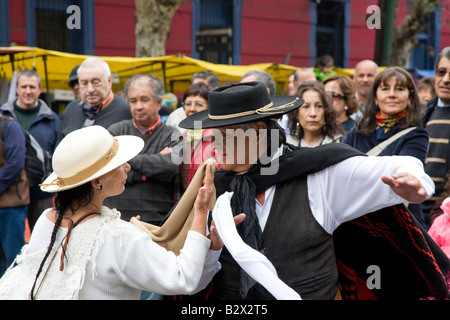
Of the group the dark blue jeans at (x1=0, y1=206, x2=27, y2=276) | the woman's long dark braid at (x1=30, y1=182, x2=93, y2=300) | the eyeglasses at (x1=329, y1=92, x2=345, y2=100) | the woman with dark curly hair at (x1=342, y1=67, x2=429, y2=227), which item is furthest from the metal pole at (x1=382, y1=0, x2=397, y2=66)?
the woman's long dark braid at (x1=30, y1=182, x2=93, y2=300)

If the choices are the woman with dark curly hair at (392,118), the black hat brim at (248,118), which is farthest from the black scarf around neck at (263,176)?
the woman with dark curly hair at (392,118)

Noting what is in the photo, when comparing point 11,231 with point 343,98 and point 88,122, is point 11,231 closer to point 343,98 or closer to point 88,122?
point 88,122

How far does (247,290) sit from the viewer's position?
111 inches

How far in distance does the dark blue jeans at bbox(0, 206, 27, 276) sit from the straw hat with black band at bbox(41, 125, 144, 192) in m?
3.54

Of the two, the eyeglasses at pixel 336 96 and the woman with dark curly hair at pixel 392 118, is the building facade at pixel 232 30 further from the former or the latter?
the woman with dark curly hair at pixel 392 118

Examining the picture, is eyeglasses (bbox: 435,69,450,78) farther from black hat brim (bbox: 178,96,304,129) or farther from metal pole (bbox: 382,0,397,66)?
metal pole (bbox: 382,0,397,66)

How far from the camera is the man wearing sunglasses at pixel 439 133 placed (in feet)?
15.9

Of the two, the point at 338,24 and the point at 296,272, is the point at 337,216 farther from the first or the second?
the point at 338,24

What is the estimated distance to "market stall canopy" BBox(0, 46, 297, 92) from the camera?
10039mm

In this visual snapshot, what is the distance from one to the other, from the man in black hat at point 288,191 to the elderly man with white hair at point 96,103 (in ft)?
9.91
